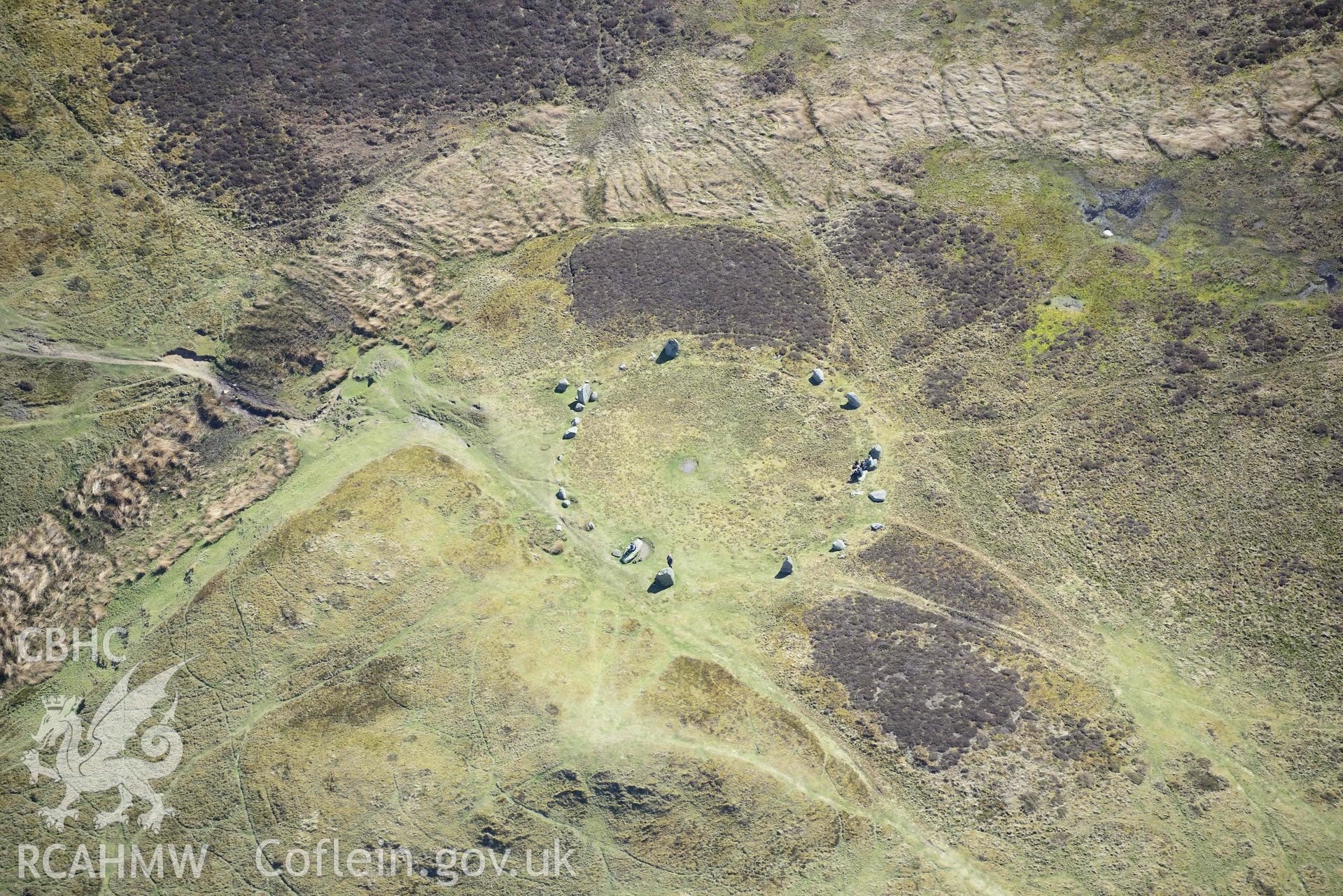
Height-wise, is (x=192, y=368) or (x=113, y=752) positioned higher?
(x=192, y=368)

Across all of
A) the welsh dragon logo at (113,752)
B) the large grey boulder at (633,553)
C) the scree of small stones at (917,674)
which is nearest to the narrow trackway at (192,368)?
the welsh dragon logo at (113,752)

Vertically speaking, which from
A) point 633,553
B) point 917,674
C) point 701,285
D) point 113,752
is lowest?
point 917,674

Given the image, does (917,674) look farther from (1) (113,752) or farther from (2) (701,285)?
(1) (113,752)

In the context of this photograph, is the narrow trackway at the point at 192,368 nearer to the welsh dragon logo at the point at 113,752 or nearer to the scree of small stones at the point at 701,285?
the welsh dragon logo at the point at 113,752

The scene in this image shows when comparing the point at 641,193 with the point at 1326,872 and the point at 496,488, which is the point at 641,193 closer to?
the point at 496,488

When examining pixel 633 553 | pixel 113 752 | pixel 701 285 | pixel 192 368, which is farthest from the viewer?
pixel 701 285

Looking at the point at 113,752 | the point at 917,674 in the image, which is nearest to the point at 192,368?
the point at 113,752

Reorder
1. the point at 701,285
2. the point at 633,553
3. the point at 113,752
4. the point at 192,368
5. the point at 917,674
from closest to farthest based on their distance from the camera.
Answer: the point at 113,752
the point at 917,674
the point at 633,553
the point at 192,368
the point at 701,285
